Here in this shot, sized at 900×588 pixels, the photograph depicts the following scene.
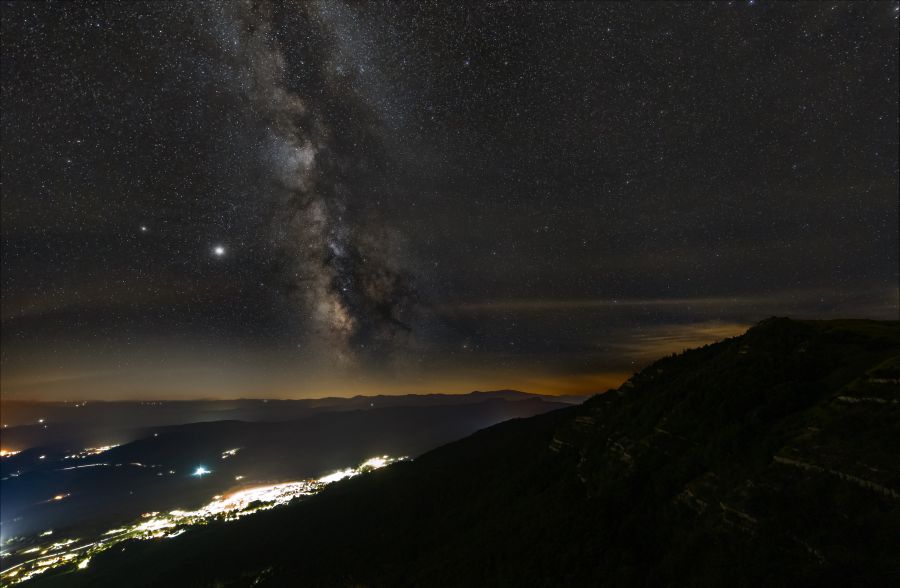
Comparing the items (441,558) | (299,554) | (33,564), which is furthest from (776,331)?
(33,564)

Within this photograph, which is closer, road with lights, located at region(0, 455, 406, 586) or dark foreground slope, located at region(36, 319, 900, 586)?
dark foreground slope, located at region(36, 319, 900, 586)

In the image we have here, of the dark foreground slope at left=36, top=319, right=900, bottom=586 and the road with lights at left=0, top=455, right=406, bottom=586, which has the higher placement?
the dark foreground slope at left=36, top=319, right=900, bottom=586

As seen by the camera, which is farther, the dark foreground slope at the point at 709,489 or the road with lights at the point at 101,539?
the road with lights at the point at 101,539

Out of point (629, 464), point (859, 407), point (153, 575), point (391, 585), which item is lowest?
point (153, 575)

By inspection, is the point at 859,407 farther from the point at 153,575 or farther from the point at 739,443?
the point at 153,575

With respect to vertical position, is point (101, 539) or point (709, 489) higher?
point (709, 489)

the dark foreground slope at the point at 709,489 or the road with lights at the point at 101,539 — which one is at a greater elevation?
the dark foreground slope at the point at 709,489

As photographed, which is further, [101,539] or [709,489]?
[101,539]

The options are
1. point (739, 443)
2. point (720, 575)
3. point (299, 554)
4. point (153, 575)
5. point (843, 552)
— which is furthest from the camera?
point (153, 575)
